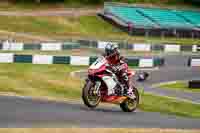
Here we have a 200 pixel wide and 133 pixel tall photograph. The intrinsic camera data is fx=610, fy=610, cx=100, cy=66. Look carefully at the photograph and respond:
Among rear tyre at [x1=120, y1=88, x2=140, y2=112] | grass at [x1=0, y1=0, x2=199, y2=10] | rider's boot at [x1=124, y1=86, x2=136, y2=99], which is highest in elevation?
grass at [x1=0, y1=0, x2=199, y2=10]

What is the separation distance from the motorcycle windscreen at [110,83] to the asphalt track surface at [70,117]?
1.69 ft

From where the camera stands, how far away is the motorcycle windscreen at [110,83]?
49.6ft

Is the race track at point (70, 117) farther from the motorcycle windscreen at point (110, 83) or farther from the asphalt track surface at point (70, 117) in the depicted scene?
the motorcycle windscreen at point (110, 83)

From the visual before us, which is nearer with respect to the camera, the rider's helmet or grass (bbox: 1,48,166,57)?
the rider's helmet

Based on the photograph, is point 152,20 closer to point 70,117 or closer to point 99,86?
point 99,86

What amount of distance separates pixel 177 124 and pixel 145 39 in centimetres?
4017

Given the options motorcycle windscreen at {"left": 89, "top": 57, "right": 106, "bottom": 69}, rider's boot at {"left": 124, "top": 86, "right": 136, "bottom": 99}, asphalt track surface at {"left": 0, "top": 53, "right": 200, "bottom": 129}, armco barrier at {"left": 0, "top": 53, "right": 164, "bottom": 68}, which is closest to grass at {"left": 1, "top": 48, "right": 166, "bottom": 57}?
armco barrier at {"left": 0, "top": 53, "right": 164, "bottom": 68}

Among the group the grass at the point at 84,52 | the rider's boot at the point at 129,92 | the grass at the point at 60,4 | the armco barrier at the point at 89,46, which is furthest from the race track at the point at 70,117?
the grass at the point at 60,4

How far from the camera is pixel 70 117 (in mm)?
13180

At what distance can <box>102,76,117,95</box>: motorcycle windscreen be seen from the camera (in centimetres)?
1512

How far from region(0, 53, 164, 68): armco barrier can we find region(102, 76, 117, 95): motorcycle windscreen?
54.4 feet

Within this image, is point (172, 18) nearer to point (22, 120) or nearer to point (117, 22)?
point (117, 22)

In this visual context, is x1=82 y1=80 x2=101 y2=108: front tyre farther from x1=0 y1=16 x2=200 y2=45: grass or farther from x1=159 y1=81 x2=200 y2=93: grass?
x1=0 y1=16 x2=200 y2=45: grass

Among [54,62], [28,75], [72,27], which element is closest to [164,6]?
[72,27]
